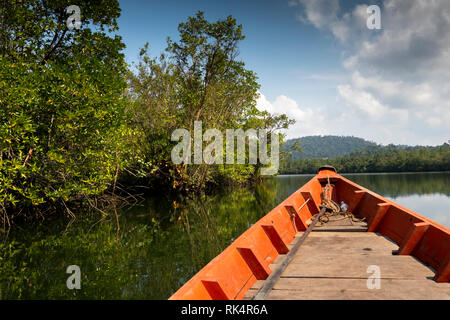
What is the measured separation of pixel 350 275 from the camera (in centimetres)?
301

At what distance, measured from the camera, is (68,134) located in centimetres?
1041

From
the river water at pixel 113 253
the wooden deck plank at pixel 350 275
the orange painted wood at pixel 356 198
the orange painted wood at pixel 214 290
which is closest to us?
the orange painted wood at pixel 214 290

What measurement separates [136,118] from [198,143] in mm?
4764

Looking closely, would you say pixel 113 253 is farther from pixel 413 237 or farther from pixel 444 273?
pixel 444 273

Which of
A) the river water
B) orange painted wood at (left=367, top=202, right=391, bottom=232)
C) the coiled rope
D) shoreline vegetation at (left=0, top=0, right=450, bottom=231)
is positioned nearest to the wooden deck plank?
orange painted wood at (left=367, top=202, right=391, bottom=232)

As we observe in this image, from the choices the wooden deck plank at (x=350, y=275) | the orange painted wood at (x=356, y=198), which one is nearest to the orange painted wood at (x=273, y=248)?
the wooden deck plank at (x=350, y=275)

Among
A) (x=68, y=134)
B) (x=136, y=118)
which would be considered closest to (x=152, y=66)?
(x=136, y=118)

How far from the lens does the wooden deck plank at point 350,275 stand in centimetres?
258

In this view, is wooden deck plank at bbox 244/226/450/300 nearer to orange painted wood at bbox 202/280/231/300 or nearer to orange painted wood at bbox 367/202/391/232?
orange painted wood at bbox 202/280/231/300

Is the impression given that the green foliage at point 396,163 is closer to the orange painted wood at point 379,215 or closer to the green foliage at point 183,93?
the green foliage at point 183,93

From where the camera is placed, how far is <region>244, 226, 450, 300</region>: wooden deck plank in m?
2.58

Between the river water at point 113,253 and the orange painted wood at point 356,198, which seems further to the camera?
the orange painted wood at point 356,198

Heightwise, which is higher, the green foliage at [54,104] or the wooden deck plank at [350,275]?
the green foliage at [54,104]

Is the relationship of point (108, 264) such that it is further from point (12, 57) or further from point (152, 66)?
point (152, 66)
